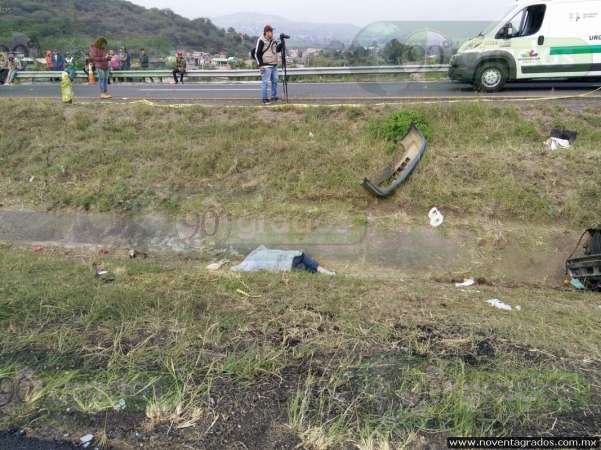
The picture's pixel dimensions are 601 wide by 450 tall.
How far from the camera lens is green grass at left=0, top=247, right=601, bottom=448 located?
2.71 meters

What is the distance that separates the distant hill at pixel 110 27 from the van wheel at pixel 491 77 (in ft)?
116

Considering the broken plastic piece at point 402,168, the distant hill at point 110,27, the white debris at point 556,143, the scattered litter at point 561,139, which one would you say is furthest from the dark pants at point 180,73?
the distant hill at point 110,27

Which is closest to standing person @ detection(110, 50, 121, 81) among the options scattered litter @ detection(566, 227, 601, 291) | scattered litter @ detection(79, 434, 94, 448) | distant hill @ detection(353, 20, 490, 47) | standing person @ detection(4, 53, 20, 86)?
standing person @ detection(4, 53, 20, 86)

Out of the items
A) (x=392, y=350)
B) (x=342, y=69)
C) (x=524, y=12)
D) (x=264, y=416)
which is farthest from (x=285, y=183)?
(x=342, y=69)

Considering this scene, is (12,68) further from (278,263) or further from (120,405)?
(120,405)

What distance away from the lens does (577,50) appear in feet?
35.5

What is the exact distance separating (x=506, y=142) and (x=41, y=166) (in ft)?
27.4

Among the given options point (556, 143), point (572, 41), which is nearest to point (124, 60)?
point (572, 41)

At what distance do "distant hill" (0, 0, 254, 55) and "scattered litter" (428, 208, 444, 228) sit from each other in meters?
38.4

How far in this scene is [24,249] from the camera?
22.2 feet

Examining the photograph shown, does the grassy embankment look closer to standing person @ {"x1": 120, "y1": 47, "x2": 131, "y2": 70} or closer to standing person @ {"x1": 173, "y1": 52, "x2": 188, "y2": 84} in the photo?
standing person @ {"x1": 173, "y1": 52, "x2": 188, "y2": 84}

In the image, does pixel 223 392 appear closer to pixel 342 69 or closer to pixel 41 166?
pixel 41 166

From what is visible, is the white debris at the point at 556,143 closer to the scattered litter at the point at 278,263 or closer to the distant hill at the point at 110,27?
the scattered litter at the point at 278,263

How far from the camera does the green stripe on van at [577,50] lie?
10752 mm
